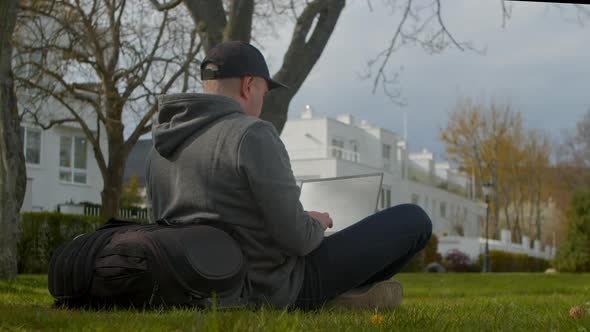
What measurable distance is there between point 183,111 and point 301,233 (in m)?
0.76

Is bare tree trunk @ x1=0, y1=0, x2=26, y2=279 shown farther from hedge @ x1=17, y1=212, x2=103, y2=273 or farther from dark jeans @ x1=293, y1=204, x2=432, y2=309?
hedge @ x1=17, y1=212, x2=103, y2=273

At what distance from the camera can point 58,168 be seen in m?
32.6

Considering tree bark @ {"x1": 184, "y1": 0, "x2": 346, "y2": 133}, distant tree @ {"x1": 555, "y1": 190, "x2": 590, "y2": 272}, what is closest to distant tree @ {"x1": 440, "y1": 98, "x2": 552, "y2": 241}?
distant tree @ {"x1": 555, "y1": 190, "x2": 590, "y2": 272}

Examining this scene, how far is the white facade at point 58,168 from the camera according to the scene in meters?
31.3

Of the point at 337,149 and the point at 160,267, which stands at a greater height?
the point at 337,149

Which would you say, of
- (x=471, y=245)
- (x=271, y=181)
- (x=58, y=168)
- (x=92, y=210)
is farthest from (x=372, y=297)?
(x=471, y=245)

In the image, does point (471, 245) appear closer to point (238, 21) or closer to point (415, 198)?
point (415, 198)

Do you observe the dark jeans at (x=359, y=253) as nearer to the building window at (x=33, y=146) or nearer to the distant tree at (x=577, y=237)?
the distant tree at (x=577, y=237)

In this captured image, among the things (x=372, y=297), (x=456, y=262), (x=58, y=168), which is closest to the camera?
(x=372, y=297)

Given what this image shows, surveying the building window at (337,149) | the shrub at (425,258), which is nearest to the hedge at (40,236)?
the shrub at (425,258)

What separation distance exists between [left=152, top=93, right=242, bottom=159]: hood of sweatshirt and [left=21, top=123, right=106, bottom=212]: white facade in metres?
26.8

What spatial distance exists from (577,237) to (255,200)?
28048mm

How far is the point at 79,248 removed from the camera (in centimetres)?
342

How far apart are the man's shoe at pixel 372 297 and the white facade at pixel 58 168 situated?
87.8 feet
